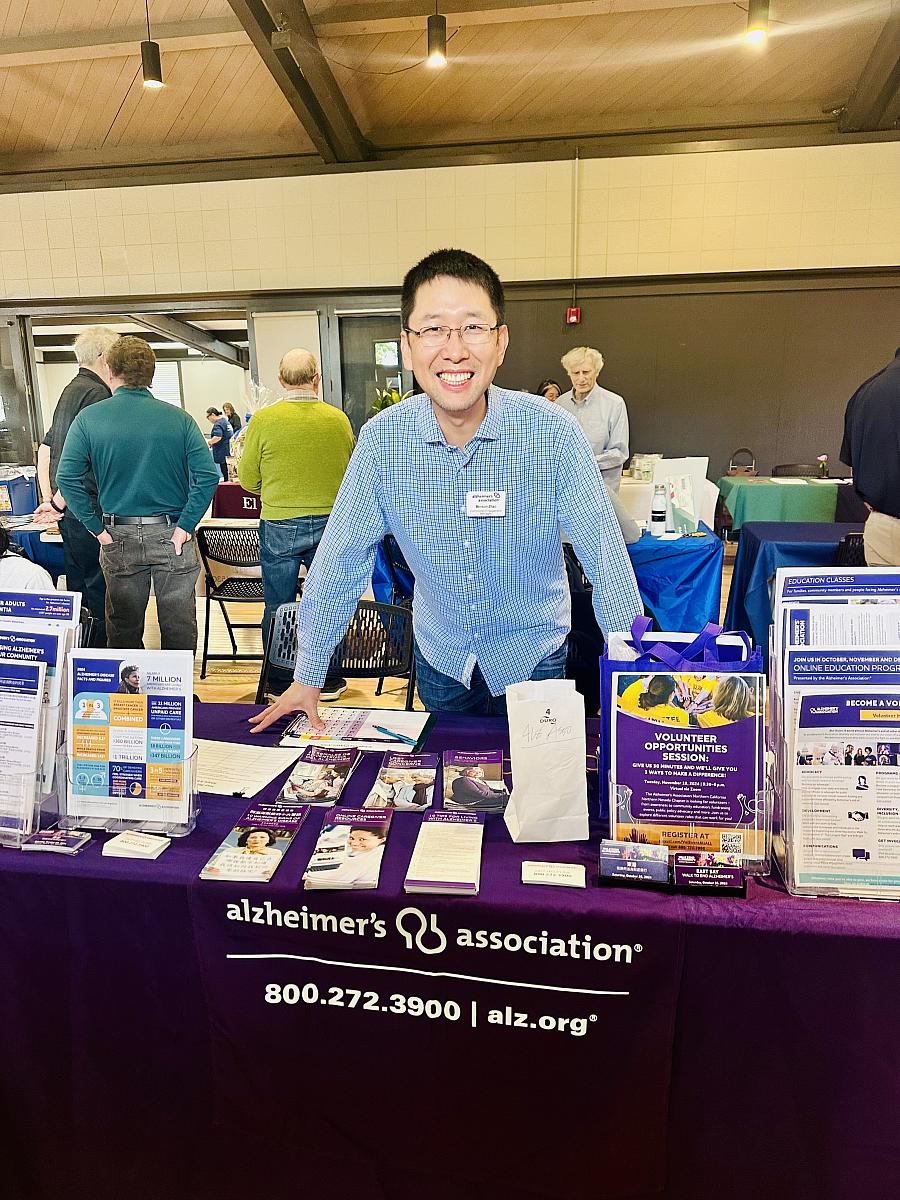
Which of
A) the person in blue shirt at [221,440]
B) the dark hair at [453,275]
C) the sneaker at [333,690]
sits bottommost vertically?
the sneaker at [333,690]

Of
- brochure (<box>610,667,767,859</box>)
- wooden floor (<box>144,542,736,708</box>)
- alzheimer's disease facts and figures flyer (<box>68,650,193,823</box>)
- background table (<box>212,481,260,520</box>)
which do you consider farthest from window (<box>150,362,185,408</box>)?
brochure (<box>610,667,767,859</box>)

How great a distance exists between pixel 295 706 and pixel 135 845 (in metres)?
0.46

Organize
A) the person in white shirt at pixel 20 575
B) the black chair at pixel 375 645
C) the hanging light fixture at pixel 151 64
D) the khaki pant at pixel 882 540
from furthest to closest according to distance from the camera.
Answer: the hanging light fixture at pixel 151 64, the khaki pant at pixel 882 540, the black chair at pixel 375 645, the person in white shirt at pixel 20 575

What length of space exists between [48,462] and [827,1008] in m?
4.48

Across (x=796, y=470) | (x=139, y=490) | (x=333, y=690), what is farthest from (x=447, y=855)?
(x=796, y=470)

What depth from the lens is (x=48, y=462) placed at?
424 centimetres

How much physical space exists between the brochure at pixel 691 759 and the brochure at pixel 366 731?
53 centimetres

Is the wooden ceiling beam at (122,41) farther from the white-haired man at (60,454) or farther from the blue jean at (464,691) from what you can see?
the blue jean at (464,691)

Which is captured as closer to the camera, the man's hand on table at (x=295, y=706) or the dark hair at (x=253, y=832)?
the dark hair at (x=253, y=832)

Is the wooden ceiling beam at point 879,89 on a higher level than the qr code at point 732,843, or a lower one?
higher

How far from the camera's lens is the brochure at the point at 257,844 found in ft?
3.59

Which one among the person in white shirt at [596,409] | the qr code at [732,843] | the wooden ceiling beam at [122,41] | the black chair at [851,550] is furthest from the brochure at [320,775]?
the wooden ceiling beam at [122,41]

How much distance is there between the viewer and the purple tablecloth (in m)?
1.01

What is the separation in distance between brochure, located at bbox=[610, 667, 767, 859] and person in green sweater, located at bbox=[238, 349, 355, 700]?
8.74ft
